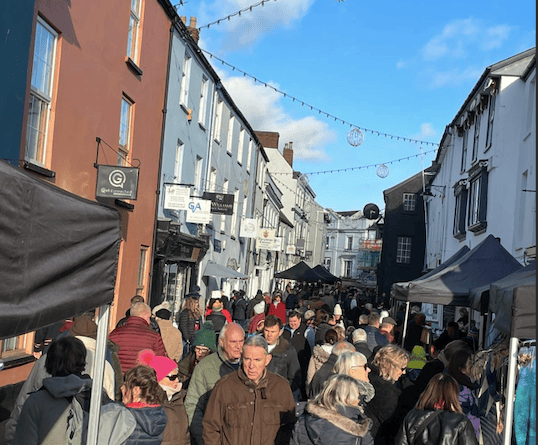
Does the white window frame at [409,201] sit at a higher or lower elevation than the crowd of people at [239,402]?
higher

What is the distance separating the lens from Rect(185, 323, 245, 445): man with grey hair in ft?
18.5

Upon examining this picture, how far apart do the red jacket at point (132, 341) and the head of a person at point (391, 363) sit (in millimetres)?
2576

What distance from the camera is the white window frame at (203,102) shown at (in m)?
23.1

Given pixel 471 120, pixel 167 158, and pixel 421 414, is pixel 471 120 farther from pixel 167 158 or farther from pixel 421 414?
pixel 421 414

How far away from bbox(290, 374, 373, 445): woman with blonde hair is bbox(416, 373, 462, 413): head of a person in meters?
0.56

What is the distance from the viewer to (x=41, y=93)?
10.9m

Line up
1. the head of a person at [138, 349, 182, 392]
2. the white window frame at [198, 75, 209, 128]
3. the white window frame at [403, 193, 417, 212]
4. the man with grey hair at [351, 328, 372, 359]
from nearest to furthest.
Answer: the head of a person at [138, 349, 182, 392] < the man with grey hair at [351, 328, 372, 359] < the white window frame at [198, 75, 209, 128] < the white window frame at [403, 193, 417, 212]

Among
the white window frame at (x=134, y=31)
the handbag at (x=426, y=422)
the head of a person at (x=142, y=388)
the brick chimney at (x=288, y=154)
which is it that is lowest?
the handbag at (x=426, y=422)

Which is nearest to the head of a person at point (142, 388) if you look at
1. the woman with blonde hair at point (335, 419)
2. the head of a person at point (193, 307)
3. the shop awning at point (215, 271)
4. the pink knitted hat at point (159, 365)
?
the pink knitted hat at point (159, 365)

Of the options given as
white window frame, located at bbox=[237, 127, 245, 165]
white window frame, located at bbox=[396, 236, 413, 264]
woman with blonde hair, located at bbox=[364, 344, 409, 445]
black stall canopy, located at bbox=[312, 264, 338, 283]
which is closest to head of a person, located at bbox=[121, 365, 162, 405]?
woman with blonde hair, located at bbox=[364, 344, 409, 445]

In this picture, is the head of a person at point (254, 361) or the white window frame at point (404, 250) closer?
the head of a person at point (254, 361)

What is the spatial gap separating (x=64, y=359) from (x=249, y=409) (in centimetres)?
136

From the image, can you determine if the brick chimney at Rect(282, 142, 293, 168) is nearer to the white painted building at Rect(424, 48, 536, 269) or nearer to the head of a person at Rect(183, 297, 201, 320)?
the white painted building at Rect(424, 48, 536, 269)

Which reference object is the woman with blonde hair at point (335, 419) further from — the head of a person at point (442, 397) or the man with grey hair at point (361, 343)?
the man with grey hair at point (361, 343)
